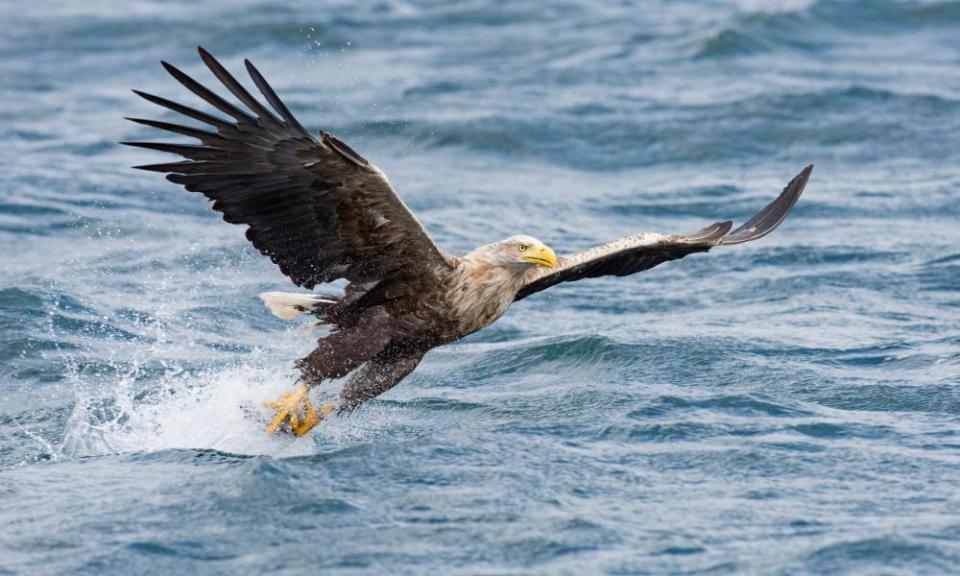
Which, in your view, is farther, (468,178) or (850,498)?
(468,178)

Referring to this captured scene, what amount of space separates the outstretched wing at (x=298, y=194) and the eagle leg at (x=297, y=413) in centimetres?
59

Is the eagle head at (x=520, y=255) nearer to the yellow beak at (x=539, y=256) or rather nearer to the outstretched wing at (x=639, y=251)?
the yellow beak at (x=539, y=256)

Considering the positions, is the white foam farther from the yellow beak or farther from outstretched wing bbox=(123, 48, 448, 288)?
the yellow beak

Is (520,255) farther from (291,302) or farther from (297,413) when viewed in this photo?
(297,413)

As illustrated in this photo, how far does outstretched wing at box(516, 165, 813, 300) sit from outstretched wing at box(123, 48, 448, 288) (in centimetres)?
85

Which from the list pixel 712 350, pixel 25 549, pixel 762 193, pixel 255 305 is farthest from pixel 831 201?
pixel 25 549

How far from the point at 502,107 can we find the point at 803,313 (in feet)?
22.5

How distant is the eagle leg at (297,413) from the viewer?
773cm

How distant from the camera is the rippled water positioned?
22.2 ft

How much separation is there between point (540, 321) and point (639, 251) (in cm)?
270

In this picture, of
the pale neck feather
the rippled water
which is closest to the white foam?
the rippled water

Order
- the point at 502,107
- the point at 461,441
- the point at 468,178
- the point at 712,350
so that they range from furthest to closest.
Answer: the point at 502,107
the point at 468,178
the point at 712,350
the point at 461,441

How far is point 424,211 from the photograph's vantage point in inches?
545

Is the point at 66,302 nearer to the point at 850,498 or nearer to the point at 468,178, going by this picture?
the point at 468,178
